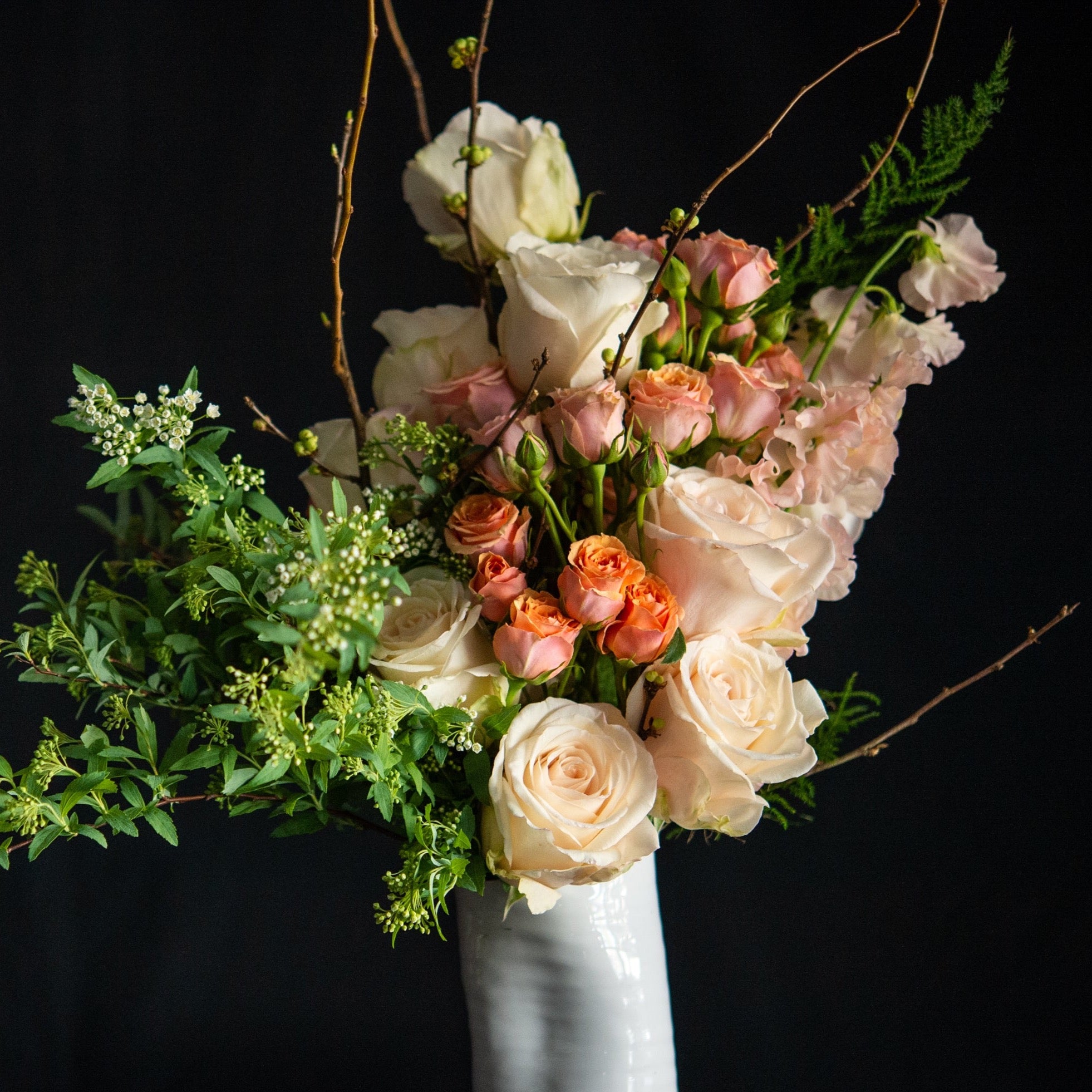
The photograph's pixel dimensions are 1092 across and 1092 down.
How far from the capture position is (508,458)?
655mm

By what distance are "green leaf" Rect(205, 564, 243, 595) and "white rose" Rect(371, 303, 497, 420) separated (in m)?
0.23

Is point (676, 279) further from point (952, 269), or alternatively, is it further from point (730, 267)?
point (952, 269)

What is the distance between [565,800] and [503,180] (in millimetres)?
442

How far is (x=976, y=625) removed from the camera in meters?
1.20

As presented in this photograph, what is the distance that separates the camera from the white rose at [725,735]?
2.14ft

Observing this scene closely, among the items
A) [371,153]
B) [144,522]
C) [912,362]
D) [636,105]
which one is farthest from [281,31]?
[912,362]

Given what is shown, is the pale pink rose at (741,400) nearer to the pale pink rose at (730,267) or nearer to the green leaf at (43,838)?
the pale pink rose at (730,267)

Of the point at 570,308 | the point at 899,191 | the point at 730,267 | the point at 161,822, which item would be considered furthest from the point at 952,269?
the point at 161,822

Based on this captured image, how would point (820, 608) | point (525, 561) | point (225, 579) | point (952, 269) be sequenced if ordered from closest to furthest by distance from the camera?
point (225, 579) < point (525, 561) < point (952, 269) < point (820, 608)

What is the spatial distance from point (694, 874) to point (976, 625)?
44 cm

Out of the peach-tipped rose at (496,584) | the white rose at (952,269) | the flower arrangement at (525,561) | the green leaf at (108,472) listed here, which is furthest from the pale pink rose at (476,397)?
the white rose at (952,269)

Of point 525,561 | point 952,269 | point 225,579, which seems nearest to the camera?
point 225,579

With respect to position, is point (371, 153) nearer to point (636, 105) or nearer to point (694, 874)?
point (636, 105)

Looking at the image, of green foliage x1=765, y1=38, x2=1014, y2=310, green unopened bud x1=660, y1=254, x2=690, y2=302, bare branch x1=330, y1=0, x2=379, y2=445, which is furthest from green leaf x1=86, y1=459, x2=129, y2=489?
green foliage x1=765, y1=38, x2=1014, y2=310
